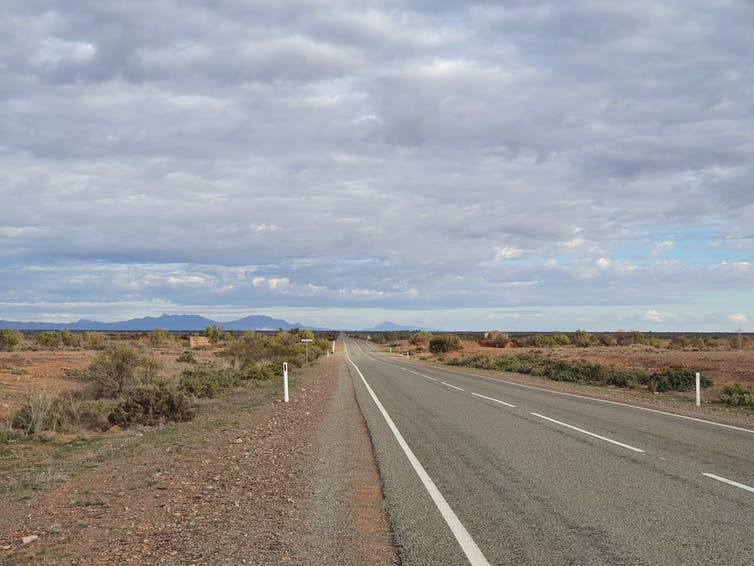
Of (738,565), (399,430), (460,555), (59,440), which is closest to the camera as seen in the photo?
(738,565)

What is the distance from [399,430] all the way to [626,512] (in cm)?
668

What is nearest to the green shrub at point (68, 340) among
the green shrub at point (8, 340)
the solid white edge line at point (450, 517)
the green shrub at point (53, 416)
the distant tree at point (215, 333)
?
the green shrub at point (8, 340)

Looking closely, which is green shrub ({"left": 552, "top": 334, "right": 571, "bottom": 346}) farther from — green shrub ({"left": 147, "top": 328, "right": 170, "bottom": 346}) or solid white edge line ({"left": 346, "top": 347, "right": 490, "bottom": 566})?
solid white edge line ({"left": 346, "top": 347, "right": 490, "bottom": 566})

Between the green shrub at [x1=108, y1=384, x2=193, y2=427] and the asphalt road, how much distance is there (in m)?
6.79

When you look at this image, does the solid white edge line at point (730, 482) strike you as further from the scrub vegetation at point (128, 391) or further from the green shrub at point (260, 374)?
the green shrub at point (260, 374)

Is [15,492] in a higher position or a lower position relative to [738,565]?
lower

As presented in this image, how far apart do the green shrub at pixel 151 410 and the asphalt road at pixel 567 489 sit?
679 centimetres

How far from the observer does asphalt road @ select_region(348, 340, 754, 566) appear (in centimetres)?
543

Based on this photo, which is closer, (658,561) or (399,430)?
(658,561)

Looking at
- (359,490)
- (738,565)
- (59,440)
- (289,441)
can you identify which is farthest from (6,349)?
(738,565)

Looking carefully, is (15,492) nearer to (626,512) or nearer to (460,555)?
(460,555)

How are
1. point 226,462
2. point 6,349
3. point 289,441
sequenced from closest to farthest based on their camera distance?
point 226,462, point 289,441, point 6,349

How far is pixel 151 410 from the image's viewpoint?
1748 centimetres

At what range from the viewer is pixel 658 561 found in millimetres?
5090
